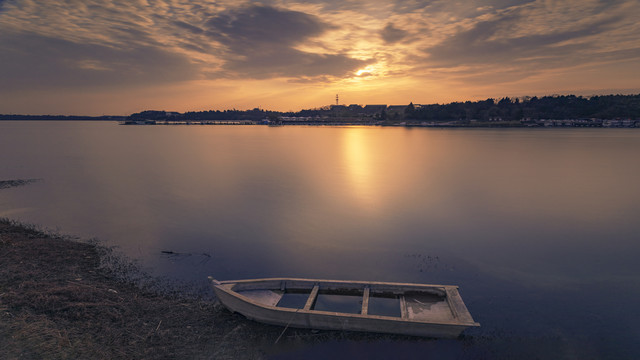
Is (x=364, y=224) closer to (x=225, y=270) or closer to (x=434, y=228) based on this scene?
(x=434, y=228)

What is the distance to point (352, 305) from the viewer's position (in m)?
13.0

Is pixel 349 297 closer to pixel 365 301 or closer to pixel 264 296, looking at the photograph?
pixel 365 301

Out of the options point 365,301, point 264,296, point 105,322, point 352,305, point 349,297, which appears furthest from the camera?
point 349,297

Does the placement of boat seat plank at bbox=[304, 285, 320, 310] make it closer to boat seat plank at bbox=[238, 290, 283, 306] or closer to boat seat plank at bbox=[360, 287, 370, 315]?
boat seat plank at bbox=[238, 290, 283, 306]

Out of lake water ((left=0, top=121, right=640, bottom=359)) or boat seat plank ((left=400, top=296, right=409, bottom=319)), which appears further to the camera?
lake water ((left=0, top=121, right=640, bottom=359))

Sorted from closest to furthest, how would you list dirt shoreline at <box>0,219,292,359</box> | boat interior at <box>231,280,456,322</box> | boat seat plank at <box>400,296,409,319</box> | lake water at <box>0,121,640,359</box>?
dirt shoreline at <box>0,219,292,359</box> < boat seat plank at <box>400,296,409,319</box> < boat interior at <box>231,280,456,322</box> < lake water at <box>0,121,640,359</box>

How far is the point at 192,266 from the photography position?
17.2 m

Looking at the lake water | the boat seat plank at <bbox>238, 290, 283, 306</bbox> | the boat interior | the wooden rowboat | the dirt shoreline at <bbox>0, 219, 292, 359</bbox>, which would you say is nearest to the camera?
the dirt shoreline at <bbox>0, 219, 292, 359</bbox>

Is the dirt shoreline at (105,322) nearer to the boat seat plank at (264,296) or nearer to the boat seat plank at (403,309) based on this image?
the boat seat plank at (264,296)

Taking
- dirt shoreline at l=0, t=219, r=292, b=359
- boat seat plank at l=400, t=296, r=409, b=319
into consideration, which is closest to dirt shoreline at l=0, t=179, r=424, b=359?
dirt shoreline at l=0, t=219, r=292, b=359

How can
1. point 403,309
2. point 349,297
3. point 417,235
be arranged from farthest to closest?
point 417,235 < point 349,297 < point 403,309

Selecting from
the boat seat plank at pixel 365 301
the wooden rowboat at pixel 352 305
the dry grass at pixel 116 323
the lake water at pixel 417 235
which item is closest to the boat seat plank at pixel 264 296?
the wooden rowboat at pixel 352 305

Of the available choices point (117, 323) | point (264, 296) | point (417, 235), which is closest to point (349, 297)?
point (264, 296)

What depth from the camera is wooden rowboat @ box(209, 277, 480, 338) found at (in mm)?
10766
